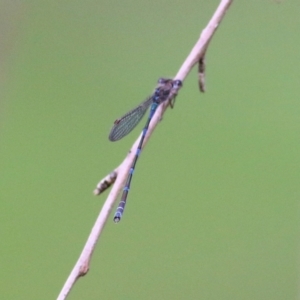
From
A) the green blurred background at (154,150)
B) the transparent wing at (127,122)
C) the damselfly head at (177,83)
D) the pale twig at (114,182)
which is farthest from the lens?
the green blurred background at (154,150)

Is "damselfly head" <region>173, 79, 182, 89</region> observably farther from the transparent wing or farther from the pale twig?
the transparent wing

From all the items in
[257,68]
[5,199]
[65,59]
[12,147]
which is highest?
[257,68]

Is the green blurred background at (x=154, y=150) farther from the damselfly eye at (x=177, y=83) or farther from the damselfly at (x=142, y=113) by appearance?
the damselfly eye at (x=177, y=83)

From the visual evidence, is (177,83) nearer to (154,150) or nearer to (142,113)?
(142,113)

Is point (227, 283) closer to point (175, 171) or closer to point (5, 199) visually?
point (175, 171)

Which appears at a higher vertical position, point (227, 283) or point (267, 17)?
point (267, 17)

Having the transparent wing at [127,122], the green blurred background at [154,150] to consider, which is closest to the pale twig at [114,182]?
the transparent wing at [127,122]

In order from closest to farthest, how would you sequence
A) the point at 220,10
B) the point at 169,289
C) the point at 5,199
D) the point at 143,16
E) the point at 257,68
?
the point at 220,10 < the point at 169,289 < the point at 5,199 < the point at 257,68 < the point at 143,16

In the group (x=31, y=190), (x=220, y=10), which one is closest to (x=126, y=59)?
(x=31, y=190)
